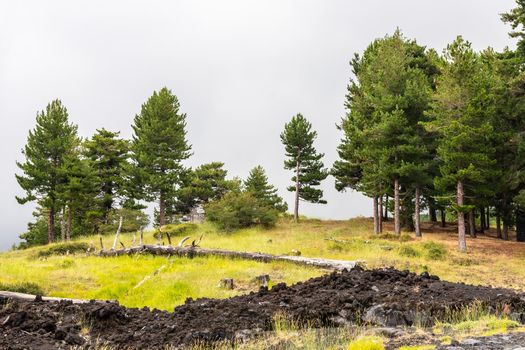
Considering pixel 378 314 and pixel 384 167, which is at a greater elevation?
pixel 384 167

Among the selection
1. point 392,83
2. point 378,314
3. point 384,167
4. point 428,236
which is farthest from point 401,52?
point 378,314

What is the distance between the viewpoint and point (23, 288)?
592 inches

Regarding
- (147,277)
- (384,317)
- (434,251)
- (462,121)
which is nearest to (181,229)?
(147,277)

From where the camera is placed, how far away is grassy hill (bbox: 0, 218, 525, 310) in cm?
1597

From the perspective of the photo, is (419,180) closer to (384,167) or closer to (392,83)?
(384,167)

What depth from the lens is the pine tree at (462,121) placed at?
25500mm

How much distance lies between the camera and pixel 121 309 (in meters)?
10.9

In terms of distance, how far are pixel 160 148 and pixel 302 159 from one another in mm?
14376

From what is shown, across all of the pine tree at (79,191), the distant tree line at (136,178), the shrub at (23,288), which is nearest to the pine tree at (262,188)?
the distant tree line at (136,178)

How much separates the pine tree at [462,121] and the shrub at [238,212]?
55.5ft

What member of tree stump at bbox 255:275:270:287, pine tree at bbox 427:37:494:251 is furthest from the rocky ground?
pine tree at bbox 427:37:494:251

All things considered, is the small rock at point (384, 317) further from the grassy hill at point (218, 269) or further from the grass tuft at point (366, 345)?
the grassy hill at point (218, 269)

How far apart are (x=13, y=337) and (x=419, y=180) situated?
27701 mm

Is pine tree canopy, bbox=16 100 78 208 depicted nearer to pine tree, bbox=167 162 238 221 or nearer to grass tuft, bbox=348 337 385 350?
pine tree, bbox=167 162 238 221
